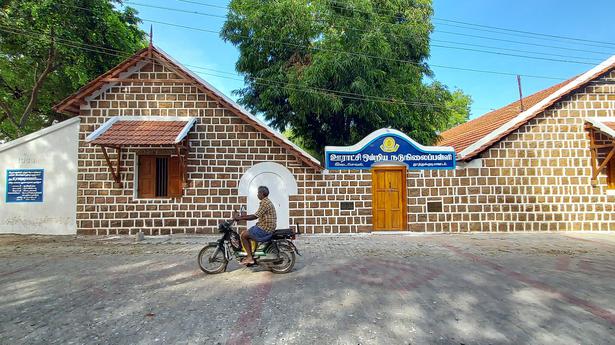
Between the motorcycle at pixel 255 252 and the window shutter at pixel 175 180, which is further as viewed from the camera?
the window shutter at pixel 175 180

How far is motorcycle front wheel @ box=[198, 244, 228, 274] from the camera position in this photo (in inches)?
239

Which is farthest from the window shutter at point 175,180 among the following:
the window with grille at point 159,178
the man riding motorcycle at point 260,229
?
the man riding motorcycle at point 260,229

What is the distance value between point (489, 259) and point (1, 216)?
1362 centimetres

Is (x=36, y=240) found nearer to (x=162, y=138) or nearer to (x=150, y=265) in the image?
(x=162, y=138)

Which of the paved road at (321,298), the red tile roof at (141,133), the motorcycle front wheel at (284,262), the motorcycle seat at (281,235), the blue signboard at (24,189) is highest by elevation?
the red tile roof at (141,133)

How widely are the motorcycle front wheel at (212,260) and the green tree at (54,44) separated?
11394mm

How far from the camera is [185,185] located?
415 inches

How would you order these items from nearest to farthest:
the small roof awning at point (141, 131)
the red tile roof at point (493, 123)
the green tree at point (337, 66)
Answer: the small roof awning at point (141, 131), the green tree at point (337, 66), the red tile roof at point (493, 123)

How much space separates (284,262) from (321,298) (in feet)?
5.07

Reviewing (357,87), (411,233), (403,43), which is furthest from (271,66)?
(411,233)

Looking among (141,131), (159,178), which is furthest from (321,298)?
(159,178)

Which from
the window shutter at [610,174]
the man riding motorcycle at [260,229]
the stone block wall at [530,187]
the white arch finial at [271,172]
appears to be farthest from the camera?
the window shutter at [610,174]

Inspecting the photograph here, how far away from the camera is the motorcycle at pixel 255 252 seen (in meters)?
6.00

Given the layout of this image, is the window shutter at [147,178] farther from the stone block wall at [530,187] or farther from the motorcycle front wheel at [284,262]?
the stone block wall at [530,187]
